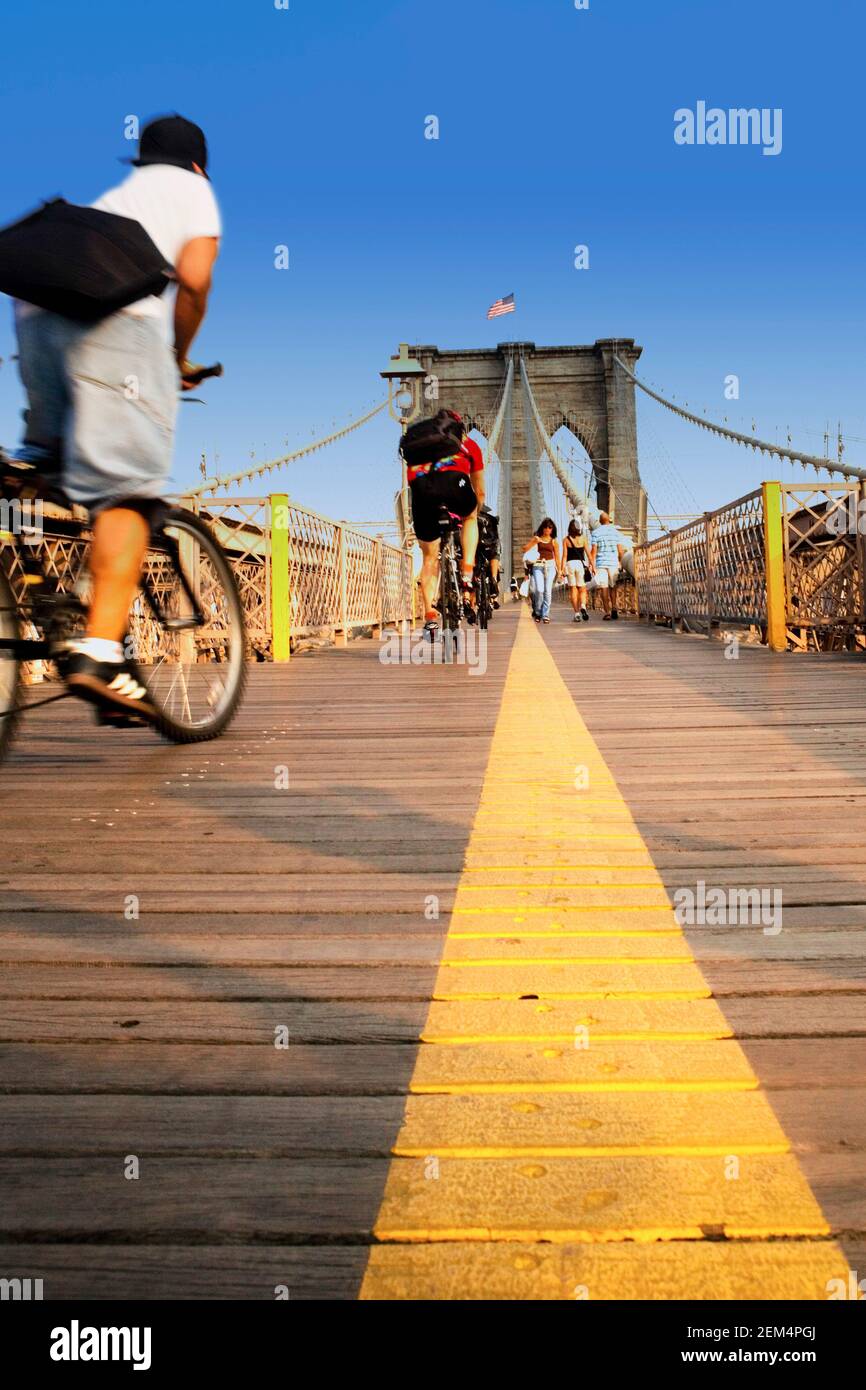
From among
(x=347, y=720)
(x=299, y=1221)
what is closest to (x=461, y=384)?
(x=347, y=720)

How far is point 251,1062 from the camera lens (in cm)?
95

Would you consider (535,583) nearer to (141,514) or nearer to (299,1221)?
(141,514)

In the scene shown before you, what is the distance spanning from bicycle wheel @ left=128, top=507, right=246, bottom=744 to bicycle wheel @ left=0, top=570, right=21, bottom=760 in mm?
338

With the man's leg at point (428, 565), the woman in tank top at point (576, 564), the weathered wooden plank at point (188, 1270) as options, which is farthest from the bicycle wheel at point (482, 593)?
the weathered wooden plank at point (188, 1270)

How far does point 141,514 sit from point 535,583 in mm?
11005

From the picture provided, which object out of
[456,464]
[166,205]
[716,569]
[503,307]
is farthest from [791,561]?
[503,307]

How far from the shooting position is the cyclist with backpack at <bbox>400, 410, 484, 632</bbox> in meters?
6.01

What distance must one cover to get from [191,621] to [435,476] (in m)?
3.59

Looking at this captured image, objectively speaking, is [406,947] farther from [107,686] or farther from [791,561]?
[791,561]

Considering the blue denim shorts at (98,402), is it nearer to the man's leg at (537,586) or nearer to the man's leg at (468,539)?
the man's leg at (468,539)

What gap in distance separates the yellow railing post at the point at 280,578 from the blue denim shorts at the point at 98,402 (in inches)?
190

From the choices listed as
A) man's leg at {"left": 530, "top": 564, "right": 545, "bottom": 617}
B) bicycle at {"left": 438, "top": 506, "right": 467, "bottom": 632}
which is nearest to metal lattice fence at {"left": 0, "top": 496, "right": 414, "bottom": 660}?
bicycle at {"left": 438, "top": 506, "right": 467, "bottom": 632}

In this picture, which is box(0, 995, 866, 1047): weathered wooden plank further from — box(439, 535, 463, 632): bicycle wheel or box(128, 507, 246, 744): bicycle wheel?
box(439, 535, 463, 632): bicycle wheel

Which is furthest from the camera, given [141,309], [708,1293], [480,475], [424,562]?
[480,475]
